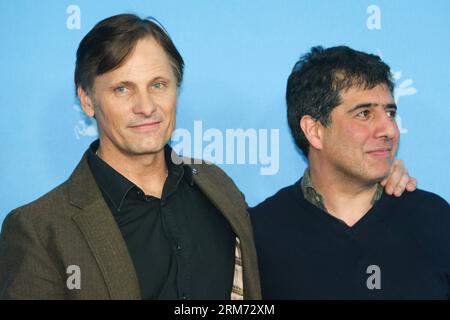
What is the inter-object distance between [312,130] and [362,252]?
496 millimetres

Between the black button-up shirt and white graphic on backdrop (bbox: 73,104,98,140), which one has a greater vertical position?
white graphic on backdrop (bbox: 73,104,98,140)

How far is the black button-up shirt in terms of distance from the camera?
1.75 m

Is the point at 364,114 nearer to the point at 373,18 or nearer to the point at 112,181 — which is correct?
the point at 373,18

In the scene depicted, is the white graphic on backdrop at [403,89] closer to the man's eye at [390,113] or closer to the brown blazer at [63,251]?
the man's eye at [390,113]

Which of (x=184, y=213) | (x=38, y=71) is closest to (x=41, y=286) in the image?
(x=184, y=213)

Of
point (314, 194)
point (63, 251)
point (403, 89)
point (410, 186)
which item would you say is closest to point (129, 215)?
point (63, 251)

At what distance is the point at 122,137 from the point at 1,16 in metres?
0.93

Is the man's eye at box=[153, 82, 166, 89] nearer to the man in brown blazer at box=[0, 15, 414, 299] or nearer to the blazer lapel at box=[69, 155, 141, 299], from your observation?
the man in brown blazer at box=[0, 15, 414, 299]

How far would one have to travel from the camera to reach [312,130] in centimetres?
217

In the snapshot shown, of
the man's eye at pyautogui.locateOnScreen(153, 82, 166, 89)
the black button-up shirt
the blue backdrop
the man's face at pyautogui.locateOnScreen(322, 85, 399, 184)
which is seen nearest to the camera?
the black button-up shirt

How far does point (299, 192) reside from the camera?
2.12m

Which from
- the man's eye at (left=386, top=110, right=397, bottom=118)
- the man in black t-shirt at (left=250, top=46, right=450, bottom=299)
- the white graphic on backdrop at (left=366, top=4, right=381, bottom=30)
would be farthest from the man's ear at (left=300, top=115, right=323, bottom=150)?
the white graphic on backdrop at (left=366, top=4, right=381, bottom=30)

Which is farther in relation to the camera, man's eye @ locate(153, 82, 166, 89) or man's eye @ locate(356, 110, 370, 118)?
man's eye @ locate(356, 110, 370, 118)

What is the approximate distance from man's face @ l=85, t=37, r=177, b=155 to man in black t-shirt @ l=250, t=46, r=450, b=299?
531 mm
